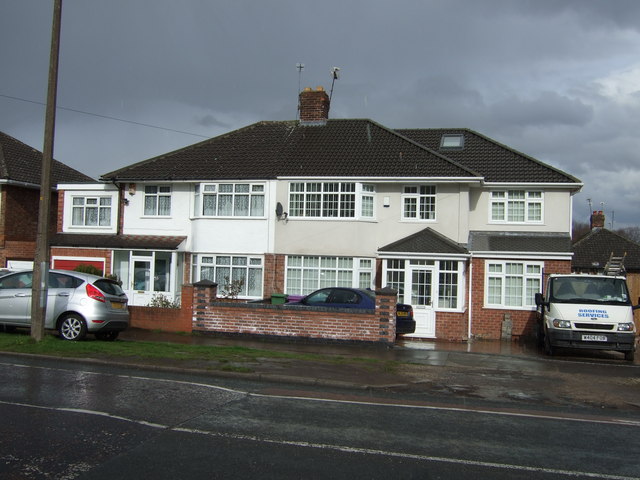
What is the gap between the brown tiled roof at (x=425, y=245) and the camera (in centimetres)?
1971

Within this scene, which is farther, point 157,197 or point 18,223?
point 18,223

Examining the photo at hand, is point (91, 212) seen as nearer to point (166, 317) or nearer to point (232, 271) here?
point (232, 271)

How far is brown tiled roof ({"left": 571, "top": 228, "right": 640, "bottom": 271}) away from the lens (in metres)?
33.5

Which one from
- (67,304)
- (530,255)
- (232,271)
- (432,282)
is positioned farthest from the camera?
(232,271)

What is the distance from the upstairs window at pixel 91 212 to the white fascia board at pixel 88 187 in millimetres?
369

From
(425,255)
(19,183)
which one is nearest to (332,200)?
(425,255)

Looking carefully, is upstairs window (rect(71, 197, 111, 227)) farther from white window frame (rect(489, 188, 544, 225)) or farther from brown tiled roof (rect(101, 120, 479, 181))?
white window frame (rect(489, 188, 544, 225))

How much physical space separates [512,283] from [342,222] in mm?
6099

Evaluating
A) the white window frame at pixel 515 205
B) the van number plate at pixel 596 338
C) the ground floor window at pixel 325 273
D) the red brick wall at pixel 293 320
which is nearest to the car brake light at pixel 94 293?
the red brick wall at pixel 293 320

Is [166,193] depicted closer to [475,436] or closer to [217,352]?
[217,352]

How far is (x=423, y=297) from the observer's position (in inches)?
789


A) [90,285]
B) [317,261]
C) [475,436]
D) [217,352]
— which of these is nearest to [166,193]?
[317,261]

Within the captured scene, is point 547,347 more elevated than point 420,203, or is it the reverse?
point 420,203

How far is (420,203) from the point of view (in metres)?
21.7
